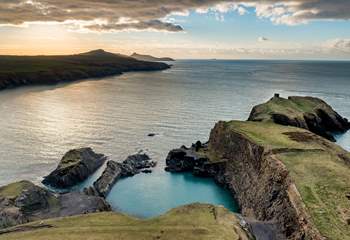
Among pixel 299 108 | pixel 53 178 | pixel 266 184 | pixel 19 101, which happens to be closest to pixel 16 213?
pixel 53 178

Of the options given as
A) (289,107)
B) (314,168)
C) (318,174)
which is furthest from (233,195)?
(289,107)

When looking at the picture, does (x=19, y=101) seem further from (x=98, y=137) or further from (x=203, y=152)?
(x=203, y=152)

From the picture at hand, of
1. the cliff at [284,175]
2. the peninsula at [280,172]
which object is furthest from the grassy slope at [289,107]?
the cliff at [284,175]

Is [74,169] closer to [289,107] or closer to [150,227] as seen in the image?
[150,227]

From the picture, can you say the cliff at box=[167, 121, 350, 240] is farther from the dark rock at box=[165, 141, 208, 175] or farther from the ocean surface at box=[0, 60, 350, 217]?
the ocean surface at box=[0, 60, 350, 217]

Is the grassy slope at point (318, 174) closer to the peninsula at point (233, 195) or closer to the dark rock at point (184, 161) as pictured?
the peninsula at point (233, 195)
